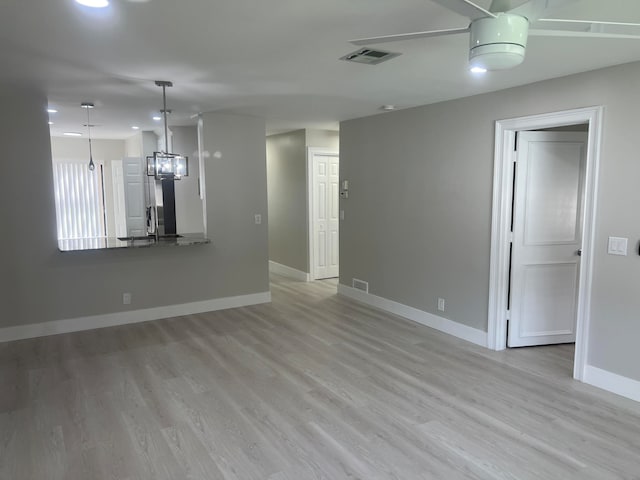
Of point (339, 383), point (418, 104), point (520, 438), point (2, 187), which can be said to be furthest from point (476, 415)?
point (2, 187)

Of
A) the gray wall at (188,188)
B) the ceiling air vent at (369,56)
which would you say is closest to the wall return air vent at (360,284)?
the gray wall at (188,188)

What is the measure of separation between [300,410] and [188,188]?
15.4 ft

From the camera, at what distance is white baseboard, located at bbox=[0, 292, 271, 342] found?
446 cm

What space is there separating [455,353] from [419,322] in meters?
0.90

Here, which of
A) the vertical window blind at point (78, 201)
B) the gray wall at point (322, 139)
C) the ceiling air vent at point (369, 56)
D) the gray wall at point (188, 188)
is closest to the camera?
the ceiling air vent at point (369, 56)

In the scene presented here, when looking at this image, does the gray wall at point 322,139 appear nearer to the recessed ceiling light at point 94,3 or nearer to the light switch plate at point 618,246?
the light switch plate at point 618,246

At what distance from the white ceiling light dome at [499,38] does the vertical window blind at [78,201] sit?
8297 millimetres

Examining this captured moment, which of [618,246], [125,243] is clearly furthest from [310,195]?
[618,246]

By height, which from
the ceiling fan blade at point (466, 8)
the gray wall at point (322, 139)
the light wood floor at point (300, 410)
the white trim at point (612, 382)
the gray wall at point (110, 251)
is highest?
the gray wall at point (322, 139)

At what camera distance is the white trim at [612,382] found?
3.14 metres

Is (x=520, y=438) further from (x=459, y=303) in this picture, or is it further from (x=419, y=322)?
(x=419, y=322)

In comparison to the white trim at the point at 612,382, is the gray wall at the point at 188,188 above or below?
above

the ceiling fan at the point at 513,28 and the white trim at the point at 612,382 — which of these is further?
the white trim at the point at 612,382

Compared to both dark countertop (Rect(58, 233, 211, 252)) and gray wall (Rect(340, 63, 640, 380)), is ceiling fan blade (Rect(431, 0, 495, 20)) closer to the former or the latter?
gray wall (Rect(340, 63, 640, 380))
